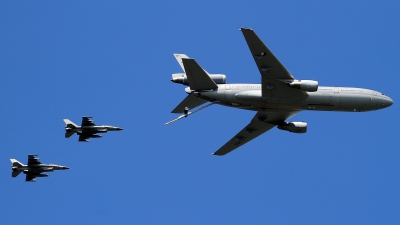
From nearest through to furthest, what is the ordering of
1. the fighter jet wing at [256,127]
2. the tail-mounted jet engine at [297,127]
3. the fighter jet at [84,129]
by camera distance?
the fighter jet wing at [256,127] < the tail-mounted jet engine at [297,127] < the fighter jet at [84,129]

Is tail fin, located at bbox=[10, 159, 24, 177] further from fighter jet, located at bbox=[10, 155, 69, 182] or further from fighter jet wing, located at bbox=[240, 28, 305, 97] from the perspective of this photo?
fighter jet wing, located at bbox=[240, 28, 305, 97]

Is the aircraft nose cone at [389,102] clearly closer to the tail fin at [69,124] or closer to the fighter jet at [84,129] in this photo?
the fighter jet at [84,129]

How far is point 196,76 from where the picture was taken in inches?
2584

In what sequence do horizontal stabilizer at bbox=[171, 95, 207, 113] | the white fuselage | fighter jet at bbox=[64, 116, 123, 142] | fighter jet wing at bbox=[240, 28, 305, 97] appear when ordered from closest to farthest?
fighter jet wing at bbox=[240, 28, 305, 97], the white fuselage, horizontal stabilizer at bbox=[171, 95, 207, 113], fighter jet at bbox=[64, 116, 123, 142]

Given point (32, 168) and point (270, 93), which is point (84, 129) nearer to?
point (32, 168)

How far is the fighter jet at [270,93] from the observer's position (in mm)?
64875

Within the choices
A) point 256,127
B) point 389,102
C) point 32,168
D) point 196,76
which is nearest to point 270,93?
point 196,76

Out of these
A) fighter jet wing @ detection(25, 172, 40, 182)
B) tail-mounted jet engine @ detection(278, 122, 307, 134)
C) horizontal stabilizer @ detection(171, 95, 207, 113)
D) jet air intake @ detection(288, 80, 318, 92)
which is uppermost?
jet air intake @ detection(288, 80, 318, 92)

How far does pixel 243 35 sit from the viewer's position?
201 feet

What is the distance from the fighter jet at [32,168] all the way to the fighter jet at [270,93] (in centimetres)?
3357

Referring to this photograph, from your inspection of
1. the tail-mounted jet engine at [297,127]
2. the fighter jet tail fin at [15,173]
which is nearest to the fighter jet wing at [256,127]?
the tail-mounted jet engine at [297,127]

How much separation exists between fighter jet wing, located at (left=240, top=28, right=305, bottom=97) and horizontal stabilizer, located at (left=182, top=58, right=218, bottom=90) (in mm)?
5222

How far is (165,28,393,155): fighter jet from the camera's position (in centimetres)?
6488

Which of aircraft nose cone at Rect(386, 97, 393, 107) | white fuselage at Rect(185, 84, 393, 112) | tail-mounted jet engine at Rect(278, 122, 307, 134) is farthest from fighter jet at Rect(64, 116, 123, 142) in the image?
aircraft nose cone at Rect(386, 97, 393, 107)
